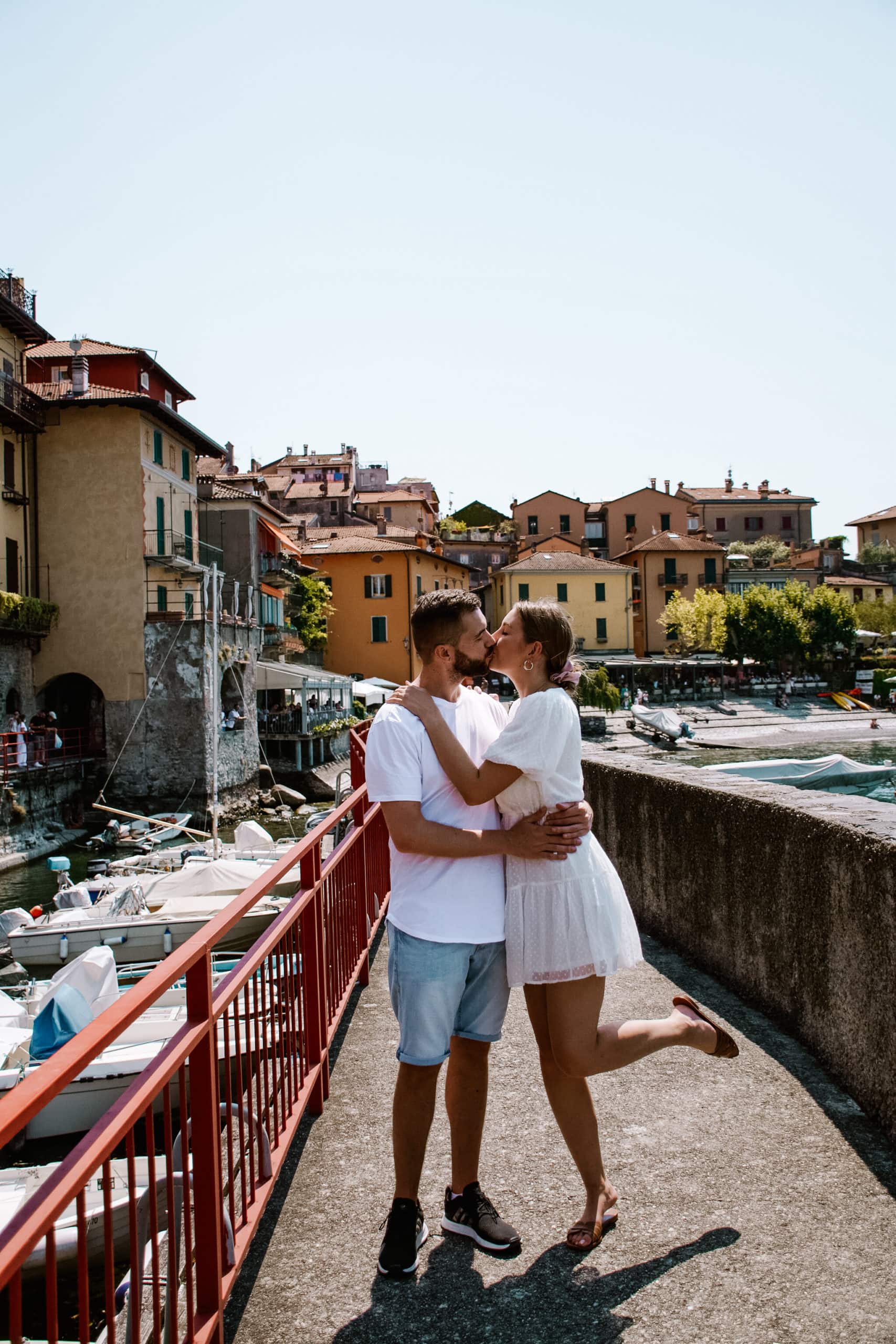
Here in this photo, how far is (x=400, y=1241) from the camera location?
9.71 feet

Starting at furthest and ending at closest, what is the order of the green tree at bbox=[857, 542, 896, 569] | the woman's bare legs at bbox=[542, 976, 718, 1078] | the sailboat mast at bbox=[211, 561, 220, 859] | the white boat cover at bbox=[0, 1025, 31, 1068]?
the green tree at bbox=[857, 542, 896, 569] → the sailboat mast at bbox=[211, 561, 220, 859] → the white boat cover at bbox=[0, 1025, 31, 1068] → the woman's bare legs at bbox=[542, 976, 718, 1078]

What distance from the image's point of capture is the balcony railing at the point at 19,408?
3138 centimetres

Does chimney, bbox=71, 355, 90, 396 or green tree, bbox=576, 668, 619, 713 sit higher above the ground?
chimney, bbox=71, 355, 90, 396

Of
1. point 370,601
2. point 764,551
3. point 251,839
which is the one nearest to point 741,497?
point 764,551

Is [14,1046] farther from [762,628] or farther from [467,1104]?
[762,628]

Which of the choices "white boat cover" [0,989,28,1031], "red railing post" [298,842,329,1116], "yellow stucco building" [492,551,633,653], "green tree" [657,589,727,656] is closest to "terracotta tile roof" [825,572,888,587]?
"green tree" [657,589,727,656]

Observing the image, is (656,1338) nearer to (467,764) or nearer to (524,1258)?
(524,1258)

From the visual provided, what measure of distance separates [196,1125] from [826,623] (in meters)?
71.6

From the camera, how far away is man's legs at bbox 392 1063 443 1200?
295cm

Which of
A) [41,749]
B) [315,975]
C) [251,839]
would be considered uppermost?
[315,975]

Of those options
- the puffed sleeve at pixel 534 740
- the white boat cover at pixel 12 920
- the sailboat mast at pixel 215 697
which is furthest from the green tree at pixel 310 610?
the puffed sleeve at pixel 534 740

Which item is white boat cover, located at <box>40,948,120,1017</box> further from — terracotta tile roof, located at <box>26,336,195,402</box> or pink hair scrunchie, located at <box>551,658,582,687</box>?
terracotta tile roof, located at <box>26,336,195,402</box>

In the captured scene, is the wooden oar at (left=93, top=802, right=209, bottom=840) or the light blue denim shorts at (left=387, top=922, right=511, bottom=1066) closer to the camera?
the light blue denim shorts at (left=387, top=922, right=511, bottom=1066)

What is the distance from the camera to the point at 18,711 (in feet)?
106
